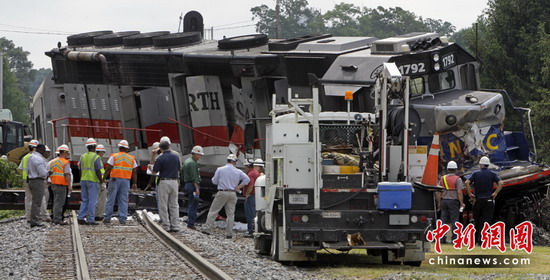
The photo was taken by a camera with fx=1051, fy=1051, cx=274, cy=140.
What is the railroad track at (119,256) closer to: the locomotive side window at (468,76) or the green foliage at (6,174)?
the locomotive side window at (468,76)

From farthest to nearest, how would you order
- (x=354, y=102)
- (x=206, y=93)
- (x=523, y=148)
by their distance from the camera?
(x=206, y=93)
(x=523, y=148)
(x=354, y=102)

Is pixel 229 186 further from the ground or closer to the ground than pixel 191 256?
further from the ground

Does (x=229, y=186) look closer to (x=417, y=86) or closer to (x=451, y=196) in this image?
(x=417, y=86)

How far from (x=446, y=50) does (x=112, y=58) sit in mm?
9360

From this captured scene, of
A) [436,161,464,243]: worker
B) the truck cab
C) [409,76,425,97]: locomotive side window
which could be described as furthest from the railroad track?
[409,76,425,97]: locomotive side window

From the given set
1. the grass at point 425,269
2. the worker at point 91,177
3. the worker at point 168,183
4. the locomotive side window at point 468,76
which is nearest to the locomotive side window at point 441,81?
the locomotive side window at point 468,76

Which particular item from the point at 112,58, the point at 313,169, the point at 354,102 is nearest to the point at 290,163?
the point at 313,169

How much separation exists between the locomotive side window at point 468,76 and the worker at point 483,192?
1.90m

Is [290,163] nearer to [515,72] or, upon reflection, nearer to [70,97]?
[70,97]

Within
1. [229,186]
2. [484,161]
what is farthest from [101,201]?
[484,161]

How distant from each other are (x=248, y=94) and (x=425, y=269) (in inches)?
341

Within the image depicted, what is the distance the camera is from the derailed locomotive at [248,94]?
19.0 meters

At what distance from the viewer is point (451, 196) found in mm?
19250

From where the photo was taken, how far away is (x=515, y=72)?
42.2 m
